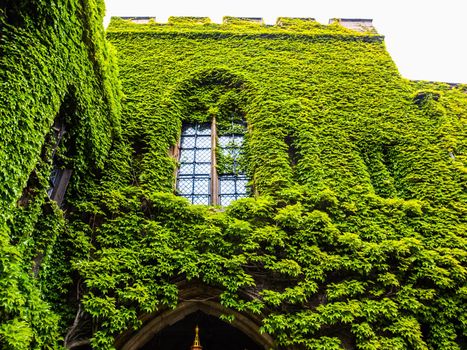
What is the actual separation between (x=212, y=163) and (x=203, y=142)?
2.71 ft

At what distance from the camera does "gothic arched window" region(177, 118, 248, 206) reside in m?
9.14

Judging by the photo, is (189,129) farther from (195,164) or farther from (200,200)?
(200,200)

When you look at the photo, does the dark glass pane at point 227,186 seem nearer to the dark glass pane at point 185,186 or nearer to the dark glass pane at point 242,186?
the dark glass pane at point 242,186

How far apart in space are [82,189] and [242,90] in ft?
17.1

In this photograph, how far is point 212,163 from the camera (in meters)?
9.67

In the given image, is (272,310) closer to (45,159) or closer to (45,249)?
(45,249)

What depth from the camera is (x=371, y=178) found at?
920cm

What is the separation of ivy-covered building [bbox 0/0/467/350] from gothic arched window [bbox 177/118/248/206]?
0.05 m

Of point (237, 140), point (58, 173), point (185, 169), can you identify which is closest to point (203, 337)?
point (185, 169)

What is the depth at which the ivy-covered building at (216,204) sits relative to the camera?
5.82 meters

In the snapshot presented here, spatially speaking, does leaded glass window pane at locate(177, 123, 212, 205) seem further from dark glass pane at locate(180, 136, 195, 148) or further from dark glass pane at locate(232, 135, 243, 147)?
dark glass pane at locate(232, 135, 243, 147)

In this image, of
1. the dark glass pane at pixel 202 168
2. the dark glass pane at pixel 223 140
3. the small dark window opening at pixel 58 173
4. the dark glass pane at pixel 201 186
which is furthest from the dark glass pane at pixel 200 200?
the small dark window opening at pixel 58 173

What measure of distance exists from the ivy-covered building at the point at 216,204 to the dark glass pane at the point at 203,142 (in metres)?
0.13

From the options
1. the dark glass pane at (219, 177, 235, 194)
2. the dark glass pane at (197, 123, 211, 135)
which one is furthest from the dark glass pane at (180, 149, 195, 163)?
the dark glass pane at (219, 177, 235, 194)
